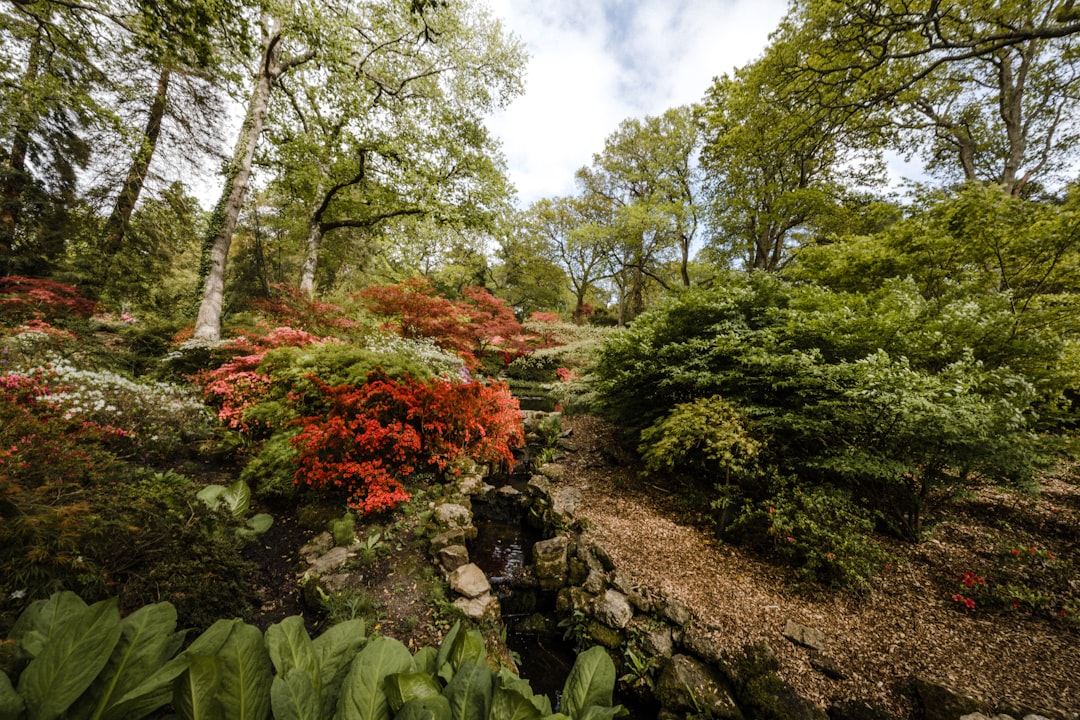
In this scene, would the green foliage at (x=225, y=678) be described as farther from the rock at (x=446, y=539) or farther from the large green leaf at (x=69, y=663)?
the rock at (x=446, y=539)

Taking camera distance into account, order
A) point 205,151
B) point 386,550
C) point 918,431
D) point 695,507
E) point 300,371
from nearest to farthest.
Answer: point 918,431 → point 386,550 → point 695,507 → point 300,371 → point 205,151

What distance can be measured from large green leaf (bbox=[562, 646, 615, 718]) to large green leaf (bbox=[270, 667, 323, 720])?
570mm

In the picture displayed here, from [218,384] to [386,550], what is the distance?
3639 mm

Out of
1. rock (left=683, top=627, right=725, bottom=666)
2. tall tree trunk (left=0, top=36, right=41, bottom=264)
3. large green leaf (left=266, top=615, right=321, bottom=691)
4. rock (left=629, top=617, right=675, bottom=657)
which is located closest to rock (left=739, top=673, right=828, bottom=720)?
rock (left=683, top=627, right=725, bottom=666)

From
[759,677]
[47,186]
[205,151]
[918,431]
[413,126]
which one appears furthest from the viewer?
[413,126]

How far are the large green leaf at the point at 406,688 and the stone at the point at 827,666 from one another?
11.4ft

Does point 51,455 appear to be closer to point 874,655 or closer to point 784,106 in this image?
point 874,655

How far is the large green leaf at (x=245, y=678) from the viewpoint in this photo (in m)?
0.71

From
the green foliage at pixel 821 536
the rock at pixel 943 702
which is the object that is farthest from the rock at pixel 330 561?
the rock at pixel 943 702

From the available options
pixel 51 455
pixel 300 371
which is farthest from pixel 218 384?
pixel 51 455

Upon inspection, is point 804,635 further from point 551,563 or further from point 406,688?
point 406,688

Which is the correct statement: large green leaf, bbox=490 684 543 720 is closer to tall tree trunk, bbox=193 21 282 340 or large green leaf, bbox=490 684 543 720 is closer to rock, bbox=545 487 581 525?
rock, bbox=545 487 581 525

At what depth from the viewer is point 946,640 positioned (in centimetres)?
282

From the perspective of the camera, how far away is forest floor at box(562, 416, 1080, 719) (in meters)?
2.55
